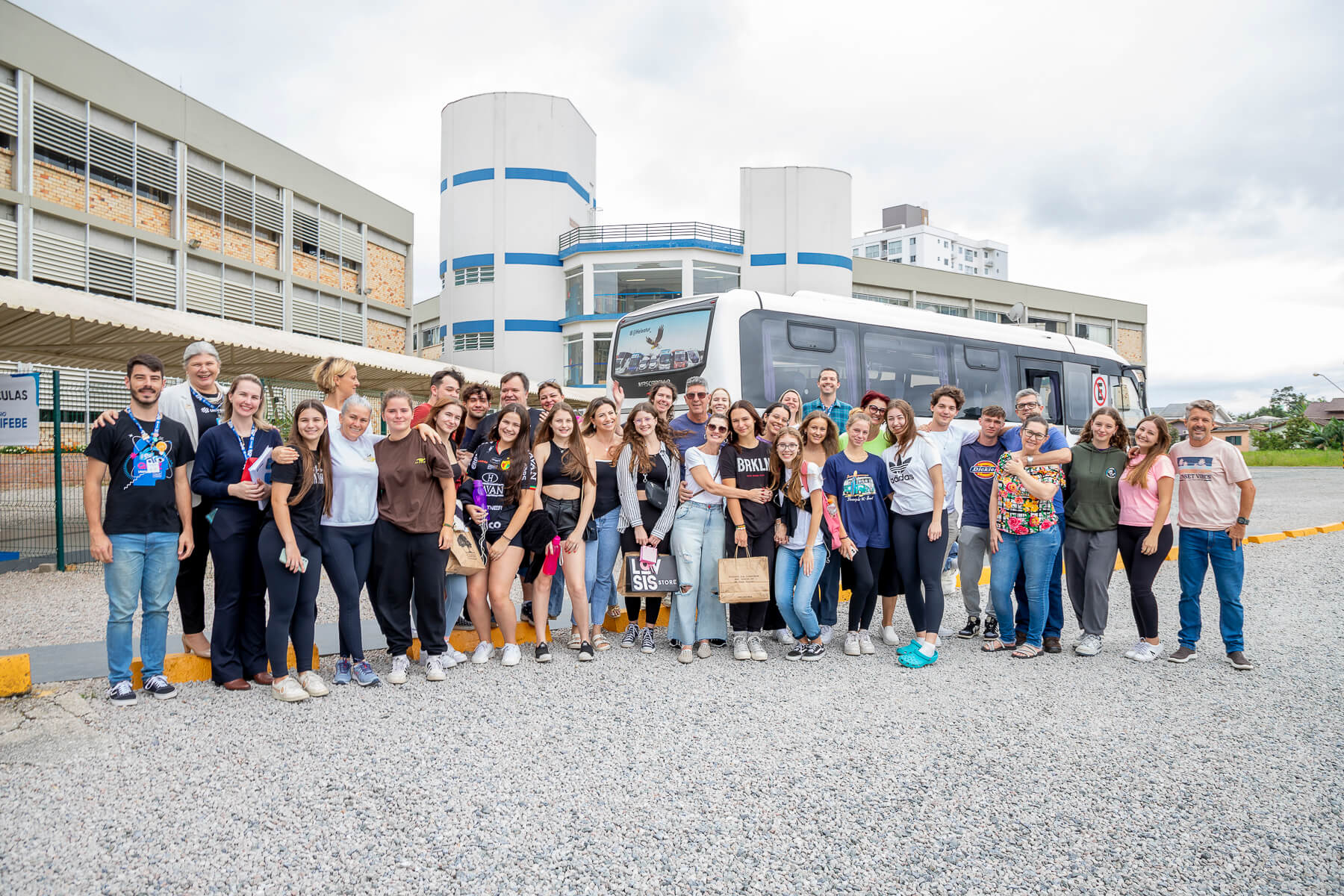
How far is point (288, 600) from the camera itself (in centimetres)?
437

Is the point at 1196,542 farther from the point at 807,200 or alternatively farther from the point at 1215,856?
the point at 807,200

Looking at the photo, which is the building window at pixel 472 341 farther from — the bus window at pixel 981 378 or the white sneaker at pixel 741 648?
the white sneaker at pixel 741 648

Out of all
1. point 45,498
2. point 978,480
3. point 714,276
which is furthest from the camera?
point 714,276

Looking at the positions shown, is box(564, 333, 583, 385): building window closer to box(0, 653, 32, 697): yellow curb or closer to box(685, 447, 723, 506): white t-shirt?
box(685, 447, 723, 506): white t-shirt

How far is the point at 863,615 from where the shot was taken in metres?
5.50

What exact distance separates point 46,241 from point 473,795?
2200 cm

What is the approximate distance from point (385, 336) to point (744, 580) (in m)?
29.9

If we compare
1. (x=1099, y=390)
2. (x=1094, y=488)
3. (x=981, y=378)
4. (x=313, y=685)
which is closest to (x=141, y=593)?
(x=313, y=685)

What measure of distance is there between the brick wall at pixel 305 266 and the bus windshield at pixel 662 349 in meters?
19.5

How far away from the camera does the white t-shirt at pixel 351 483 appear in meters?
4.54

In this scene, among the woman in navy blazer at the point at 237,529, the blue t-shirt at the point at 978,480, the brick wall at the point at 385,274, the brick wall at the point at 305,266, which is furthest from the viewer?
the brick wall at the point at 385,274

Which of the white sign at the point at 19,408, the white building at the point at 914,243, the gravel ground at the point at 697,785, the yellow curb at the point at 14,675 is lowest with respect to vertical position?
the gravel ground at the point at 697,785

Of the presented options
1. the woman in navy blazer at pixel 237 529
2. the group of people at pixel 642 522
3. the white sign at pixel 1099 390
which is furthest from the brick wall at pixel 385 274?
the woman in navy blazer at pixel 237 529

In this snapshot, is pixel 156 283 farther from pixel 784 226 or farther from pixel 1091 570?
pixel 1091 570
